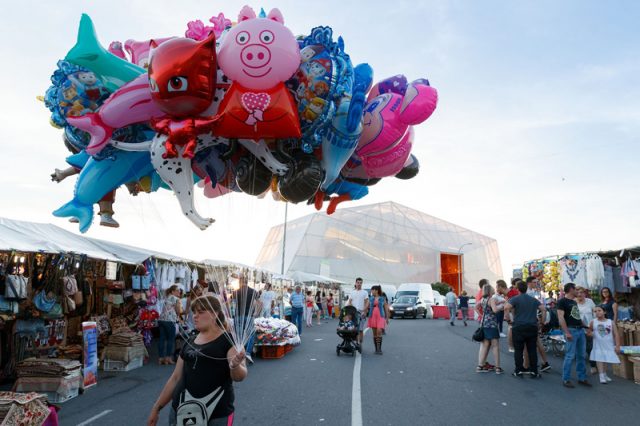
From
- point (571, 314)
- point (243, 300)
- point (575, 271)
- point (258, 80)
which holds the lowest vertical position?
point (571, 314)

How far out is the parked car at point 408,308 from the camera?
26.5 metres

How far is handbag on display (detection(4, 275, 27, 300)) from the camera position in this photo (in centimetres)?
732

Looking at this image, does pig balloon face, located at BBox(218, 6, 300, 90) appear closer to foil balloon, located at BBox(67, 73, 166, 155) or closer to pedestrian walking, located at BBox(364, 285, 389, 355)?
foil balloon, located at BBox(67, 73, 166, 155)

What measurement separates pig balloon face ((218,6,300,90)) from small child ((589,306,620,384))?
24.0 feet

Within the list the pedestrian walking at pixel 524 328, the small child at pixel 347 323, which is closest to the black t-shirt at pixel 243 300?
the small child at pixel 347 323

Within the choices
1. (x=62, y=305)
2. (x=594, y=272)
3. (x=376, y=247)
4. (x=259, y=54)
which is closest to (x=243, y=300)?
(x=259, y=54)

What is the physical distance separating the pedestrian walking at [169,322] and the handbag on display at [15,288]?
279cm

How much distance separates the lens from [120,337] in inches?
368

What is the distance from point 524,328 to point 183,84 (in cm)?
700

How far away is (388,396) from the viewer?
6.76 meters

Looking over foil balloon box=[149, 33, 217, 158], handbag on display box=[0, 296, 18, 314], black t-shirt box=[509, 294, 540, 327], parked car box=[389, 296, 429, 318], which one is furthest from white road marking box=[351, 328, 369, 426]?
parked car box=[389, 296, 429, 318]

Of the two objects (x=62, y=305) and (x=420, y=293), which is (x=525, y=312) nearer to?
(x=62, y=305)

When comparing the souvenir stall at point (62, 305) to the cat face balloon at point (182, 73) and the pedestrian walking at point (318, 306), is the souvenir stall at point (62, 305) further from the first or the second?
the pedestrian walking at point (318, 306)

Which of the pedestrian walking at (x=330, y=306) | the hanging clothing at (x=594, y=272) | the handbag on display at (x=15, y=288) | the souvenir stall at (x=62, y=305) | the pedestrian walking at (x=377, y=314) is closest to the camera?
the souvenir stall at (x=62, y=305)
